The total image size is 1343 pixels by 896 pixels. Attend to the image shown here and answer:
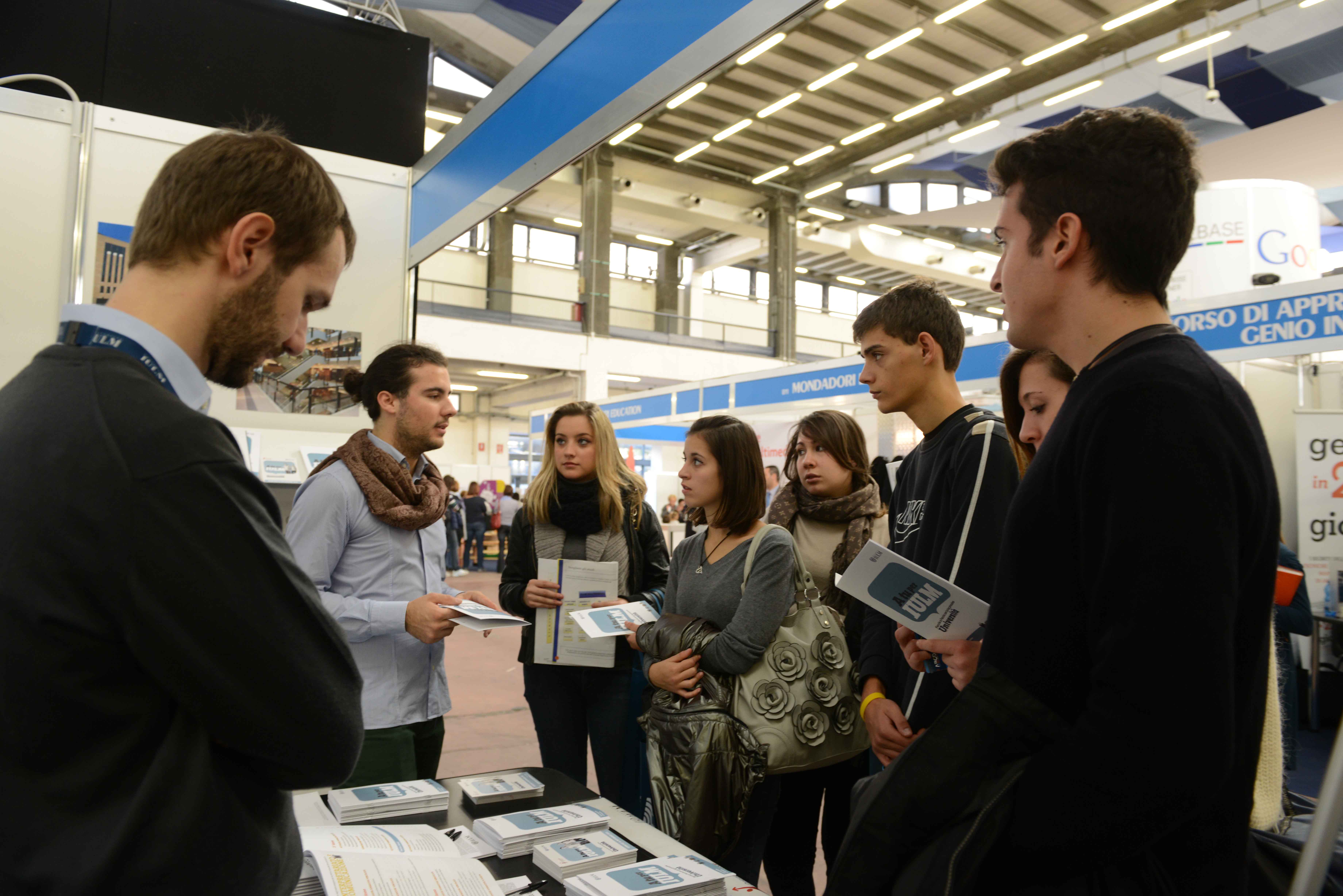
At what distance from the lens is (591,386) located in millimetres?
14211

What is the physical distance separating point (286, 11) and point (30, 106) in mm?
793

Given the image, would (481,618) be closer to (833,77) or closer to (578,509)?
(578,509)

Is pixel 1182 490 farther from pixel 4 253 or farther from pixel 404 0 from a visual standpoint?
pixel 404 0

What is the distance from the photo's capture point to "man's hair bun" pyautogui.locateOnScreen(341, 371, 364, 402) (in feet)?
7.64

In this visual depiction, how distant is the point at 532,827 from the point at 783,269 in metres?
14.8

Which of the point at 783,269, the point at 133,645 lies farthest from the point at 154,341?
the point at 783,269

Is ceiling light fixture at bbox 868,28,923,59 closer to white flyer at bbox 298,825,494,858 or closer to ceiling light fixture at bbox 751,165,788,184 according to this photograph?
ceiling light fixture at bbox 751,165,788,184

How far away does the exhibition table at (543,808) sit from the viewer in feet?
4.19

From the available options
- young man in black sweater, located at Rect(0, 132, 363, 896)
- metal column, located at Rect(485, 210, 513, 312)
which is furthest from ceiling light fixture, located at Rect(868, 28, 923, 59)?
young man in black sweater, located at Rect(0, 132, 363, 896)

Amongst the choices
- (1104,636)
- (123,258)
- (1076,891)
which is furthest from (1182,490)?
(123,258)

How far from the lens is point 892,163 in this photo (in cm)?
1344

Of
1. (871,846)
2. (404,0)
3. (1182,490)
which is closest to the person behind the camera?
(1182,490)

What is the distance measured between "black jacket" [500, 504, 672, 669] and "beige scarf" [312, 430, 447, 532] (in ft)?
1.64

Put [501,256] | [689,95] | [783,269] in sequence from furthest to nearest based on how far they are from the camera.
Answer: [501,256] < [783,269] < [689,95]
